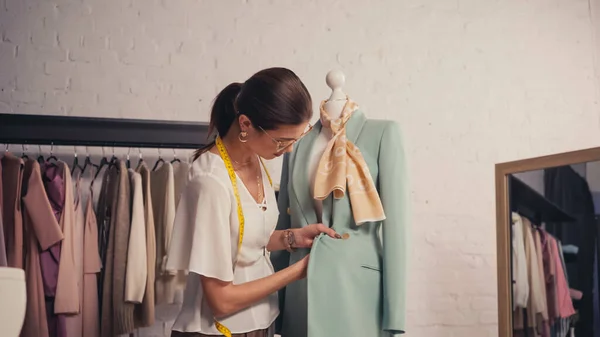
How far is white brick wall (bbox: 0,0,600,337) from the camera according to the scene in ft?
9.93

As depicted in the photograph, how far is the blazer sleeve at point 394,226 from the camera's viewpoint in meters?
1.71

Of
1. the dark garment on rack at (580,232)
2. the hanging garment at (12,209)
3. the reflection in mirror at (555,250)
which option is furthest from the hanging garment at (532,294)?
the hanging garment at (12,209)

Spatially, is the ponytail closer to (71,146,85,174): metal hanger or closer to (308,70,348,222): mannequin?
(308,70,348,222): mannequin

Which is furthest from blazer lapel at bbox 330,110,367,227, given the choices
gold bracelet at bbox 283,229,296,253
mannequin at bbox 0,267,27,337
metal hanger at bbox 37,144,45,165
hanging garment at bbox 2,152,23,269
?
metal hanger at bbox 37,144,45,165

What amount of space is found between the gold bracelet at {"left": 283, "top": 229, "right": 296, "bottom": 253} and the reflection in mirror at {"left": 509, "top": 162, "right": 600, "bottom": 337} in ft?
3.74

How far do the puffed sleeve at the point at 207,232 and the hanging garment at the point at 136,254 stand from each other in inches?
35.6

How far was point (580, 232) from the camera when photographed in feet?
7.56

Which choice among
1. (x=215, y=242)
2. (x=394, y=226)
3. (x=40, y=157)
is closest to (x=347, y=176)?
(x=394, y=226)

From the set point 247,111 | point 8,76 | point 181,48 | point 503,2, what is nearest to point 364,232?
point 247,111

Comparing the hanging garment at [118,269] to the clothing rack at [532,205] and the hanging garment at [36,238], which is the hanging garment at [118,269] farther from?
the clothing rack at [532,205]

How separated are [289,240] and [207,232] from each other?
0.92 feet

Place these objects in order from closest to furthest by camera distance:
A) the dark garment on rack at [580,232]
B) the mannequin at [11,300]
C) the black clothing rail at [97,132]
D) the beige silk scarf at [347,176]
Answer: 1. the mannequin at [11,300]
2. the beige silk scarf at [347,176]
3. the dark garment on rack at [580,232]
4. the black clothing rail at [97,132]

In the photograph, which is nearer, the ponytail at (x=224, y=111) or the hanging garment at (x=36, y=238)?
the ponytail at (x=224, y=111)

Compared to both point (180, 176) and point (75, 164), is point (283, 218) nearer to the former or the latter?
point (180, 176)
